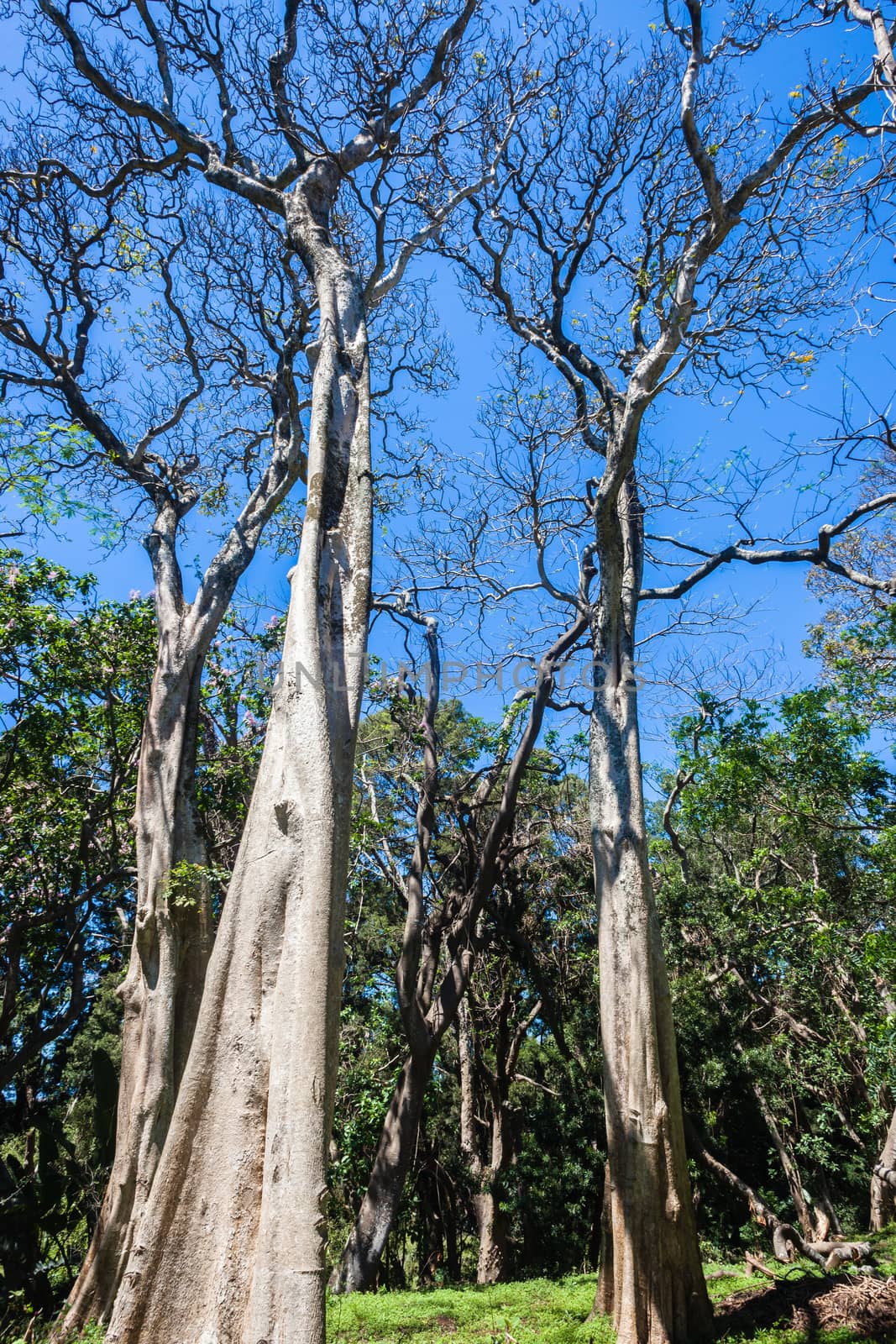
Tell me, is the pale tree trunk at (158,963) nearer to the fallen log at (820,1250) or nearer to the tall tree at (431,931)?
the tall tree at (431,931)

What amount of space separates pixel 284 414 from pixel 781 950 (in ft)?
35.3

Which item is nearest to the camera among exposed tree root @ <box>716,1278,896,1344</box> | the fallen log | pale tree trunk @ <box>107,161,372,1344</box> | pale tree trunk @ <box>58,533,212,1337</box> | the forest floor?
pale tree trunk @ <box>107,161,372,1344</box>

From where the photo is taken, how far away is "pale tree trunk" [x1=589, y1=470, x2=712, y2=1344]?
5414mm

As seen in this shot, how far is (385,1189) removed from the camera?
9047 millimetres

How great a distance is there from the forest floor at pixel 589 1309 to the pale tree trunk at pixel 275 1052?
3.77 meters

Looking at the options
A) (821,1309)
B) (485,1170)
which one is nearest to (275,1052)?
(821,1309)

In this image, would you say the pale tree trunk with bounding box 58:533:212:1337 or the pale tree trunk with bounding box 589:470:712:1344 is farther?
the pale tree trunk with bounding box 58:533:212:1337

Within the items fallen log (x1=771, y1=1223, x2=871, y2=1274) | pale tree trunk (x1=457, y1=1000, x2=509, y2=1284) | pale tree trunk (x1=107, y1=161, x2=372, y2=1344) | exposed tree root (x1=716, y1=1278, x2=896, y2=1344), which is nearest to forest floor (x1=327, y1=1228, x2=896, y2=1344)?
exposed tree root (x1=716, y1=1278, x2=896, y2=1344)

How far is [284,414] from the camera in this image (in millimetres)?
10570

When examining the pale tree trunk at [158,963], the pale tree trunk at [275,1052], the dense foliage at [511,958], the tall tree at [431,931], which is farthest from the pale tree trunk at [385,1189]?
the pale tree trunk at [275,1052]

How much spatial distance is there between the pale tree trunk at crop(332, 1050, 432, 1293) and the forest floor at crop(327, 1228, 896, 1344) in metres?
0.40

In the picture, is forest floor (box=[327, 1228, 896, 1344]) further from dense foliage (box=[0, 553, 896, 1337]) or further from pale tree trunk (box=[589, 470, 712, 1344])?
dense foliage (box=[0, 553, 896, 1337])

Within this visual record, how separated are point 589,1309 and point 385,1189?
9.89ft

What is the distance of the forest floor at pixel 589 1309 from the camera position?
17.0ft
